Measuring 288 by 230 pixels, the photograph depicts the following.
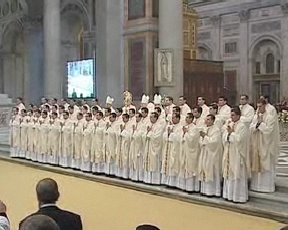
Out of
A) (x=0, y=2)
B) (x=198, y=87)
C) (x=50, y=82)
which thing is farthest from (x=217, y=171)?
(x=0, y=2)

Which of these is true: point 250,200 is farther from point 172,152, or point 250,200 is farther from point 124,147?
point 124,147

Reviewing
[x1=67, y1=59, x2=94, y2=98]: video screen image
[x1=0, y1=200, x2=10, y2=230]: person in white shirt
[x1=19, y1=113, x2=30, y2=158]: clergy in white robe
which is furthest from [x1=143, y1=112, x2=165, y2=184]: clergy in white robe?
[x1=67, y1=59, x2=94, y2=98]: video screen image

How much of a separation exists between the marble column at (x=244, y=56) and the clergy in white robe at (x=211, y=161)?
46.7 ft

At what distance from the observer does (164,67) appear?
55.9 ft

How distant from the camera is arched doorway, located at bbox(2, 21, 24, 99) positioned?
3228 centimetres

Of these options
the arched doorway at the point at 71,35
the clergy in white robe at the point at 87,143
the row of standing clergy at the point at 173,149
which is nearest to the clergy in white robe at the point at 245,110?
the row of standing clergy at the point at 173,149

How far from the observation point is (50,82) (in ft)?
74.3

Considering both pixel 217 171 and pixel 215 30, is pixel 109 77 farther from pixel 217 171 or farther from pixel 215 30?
pixel 217 171

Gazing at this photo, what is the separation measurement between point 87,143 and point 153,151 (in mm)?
2636

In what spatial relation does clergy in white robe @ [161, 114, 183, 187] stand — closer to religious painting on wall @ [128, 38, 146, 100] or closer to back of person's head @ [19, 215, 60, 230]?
back of person's head @ [19, 215, 60, 230]

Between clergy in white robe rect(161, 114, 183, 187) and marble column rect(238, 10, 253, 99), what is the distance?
13553 mm

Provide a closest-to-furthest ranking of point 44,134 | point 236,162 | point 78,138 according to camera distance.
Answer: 1. point 236,162
2. point 78,138
3. point 44,134

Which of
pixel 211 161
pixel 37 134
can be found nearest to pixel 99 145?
pixel 37 134

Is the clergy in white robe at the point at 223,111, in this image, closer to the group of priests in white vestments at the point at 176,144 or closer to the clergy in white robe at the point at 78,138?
the group of priests in white vestments at the point at 176,144
